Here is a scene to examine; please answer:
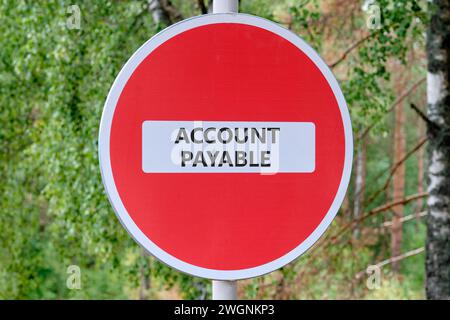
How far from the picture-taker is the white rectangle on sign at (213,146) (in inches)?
41.9

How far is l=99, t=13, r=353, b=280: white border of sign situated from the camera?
1.06 metres

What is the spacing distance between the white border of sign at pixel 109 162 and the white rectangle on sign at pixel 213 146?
2.2 inches

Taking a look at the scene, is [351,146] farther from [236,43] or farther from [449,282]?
[449,282]

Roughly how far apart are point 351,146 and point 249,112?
0.16 m

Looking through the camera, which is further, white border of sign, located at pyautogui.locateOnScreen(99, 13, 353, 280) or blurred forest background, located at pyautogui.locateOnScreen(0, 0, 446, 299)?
blurred forest background, located at pyautogui.locateOnScreen(0, 0, 446, 299)

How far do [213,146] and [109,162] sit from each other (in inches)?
5.7

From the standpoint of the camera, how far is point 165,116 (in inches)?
42.2

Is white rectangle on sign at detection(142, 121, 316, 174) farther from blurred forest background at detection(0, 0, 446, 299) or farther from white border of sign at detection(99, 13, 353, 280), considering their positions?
blurred forest background at detection(0, 0, 446, 299)

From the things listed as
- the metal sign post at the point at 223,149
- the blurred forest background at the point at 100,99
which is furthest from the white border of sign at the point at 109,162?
the blurred forest background at the point at 100,99

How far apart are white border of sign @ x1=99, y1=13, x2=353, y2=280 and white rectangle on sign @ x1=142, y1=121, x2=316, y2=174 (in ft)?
0.18

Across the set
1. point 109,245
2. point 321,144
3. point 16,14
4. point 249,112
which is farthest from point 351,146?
point 16,14

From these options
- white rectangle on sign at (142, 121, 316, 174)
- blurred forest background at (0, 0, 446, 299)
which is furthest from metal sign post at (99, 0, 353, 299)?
blurred forest background at (0, 0, 446, 299)

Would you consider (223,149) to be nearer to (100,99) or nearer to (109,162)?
(109,162)

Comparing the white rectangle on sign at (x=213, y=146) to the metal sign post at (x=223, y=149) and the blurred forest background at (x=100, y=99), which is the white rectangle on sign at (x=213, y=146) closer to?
the metal sign post at (x=223, y=149)
